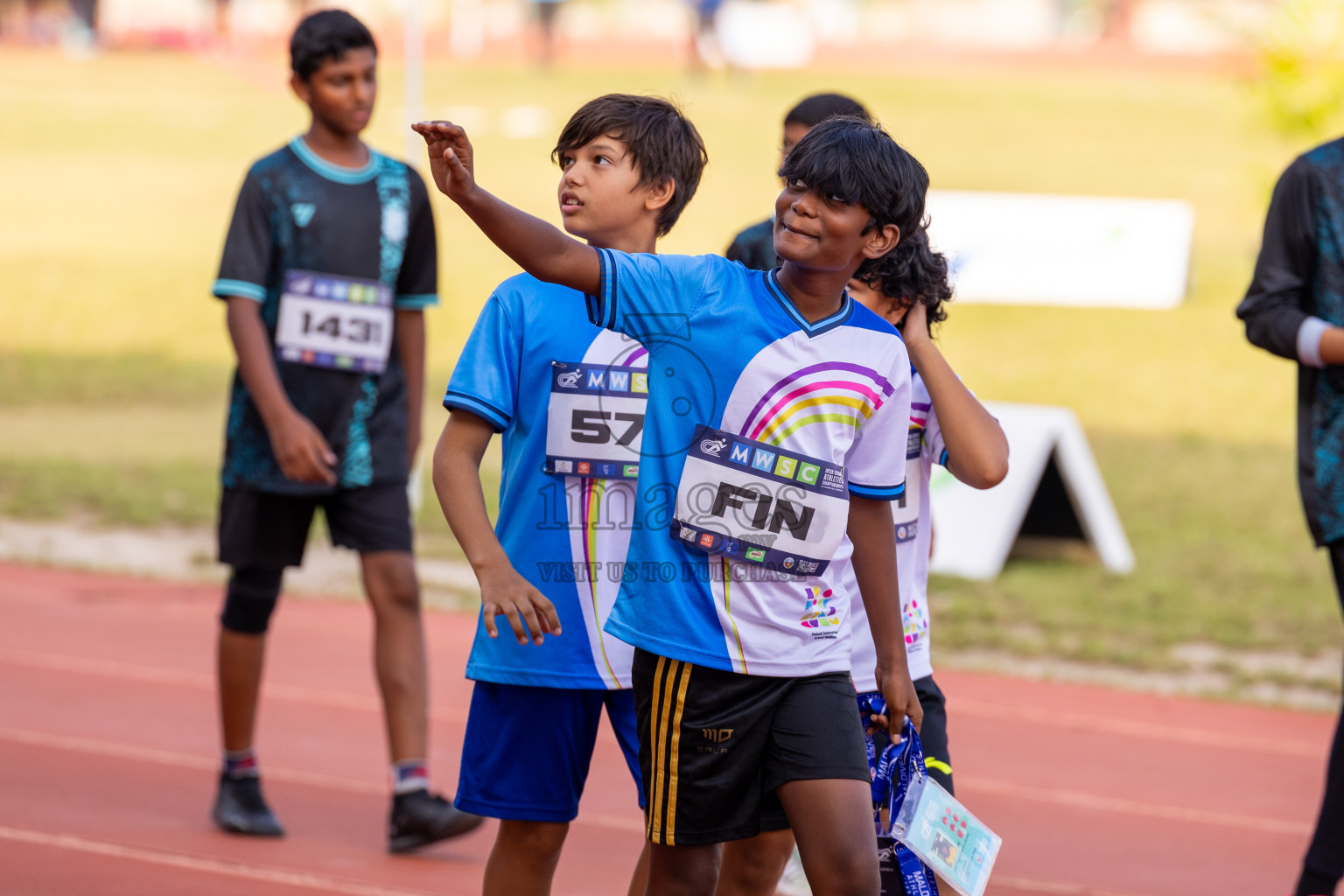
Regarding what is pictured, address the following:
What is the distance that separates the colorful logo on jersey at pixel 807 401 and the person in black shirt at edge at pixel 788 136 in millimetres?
706

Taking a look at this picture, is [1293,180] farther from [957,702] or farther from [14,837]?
[14,837]

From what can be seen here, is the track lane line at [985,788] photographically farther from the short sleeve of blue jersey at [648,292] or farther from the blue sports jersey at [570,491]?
the short sleeve of blue jersey at [648,292]

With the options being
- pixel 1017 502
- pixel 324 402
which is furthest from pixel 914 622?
pixel 1017 502

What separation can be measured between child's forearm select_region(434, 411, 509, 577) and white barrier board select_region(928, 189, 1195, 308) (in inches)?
460

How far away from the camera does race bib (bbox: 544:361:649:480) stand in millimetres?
2996

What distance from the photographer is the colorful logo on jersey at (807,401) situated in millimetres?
2611

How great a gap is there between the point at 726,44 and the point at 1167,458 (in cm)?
2978

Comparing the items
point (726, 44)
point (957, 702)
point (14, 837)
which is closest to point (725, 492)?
point (14, 837)

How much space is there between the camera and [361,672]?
6492 mm

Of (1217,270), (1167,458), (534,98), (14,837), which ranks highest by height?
(534,98)

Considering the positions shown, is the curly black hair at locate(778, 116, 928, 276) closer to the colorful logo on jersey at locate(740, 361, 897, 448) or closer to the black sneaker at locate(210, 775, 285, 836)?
the colorful logo on jersey at locate(740, 361, 897, 448)

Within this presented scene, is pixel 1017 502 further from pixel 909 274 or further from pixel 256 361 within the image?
pixel 909 274

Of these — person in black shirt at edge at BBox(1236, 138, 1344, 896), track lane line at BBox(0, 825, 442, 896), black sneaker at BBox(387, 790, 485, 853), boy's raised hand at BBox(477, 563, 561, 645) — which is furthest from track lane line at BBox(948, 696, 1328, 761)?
boy's raised hand at BBox(477, 563, 561, 645)

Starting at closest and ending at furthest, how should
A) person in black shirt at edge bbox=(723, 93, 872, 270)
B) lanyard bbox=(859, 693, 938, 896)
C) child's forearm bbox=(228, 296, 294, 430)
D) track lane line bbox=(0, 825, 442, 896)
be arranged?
lanyard bbox=(859, 693, 938, 896), person in black shirt at edge bbox=(723, 93, 872, 270), track lane line bbox=(0, 825, 442, 896), child's forearm bbox=(228, 296, 294, 430)
